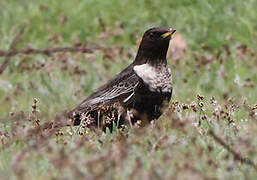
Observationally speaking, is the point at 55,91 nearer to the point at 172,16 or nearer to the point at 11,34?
the point at 11,34

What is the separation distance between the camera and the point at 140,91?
7.17 meters

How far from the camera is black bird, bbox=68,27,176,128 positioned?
23.2 feet

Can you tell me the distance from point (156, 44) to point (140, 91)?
56 cm

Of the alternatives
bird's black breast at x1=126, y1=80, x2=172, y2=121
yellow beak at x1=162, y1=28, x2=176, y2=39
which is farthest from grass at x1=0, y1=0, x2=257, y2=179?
yellow beak at x1=162, y1=28, x2=176, y2=39

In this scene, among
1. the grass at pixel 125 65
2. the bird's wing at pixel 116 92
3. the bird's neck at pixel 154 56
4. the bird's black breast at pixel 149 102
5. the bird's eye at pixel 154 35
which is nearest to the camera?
the grass at pixel 125 65

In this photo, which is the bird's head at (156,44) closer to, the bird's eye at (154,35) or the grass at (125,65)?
the bird's eye at (154,35)

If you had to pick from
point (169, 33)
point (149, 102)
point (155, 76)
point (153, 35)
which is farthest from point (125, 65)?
point (149, 102)

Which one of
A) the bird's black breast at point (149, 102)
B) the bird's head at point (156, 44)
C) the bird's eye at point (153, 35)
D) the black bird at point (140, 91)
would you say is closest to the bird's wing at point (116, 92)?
the black bird at point (140, 91)

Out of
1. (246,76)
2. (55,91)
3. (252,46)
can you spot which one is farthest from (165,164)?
(252,46)

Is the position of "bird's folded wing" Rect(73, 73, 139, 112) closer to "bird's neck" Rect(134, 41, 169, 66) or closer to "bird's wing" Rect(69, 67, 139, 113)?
"bird's wing" Rect(69, 67, 139, 113)

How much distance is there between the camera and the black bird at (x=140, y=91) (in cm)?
707

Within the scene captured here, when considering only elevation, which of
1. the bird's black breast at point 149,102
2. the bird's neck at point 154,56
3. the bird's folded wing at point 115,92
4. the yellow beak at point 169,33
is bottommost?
the bird's black breast at point 149,102

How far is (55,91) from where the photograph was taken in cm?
980

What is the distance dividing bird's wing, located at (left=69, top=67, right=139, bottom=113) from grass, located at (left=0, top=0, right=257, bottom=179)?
45cm
